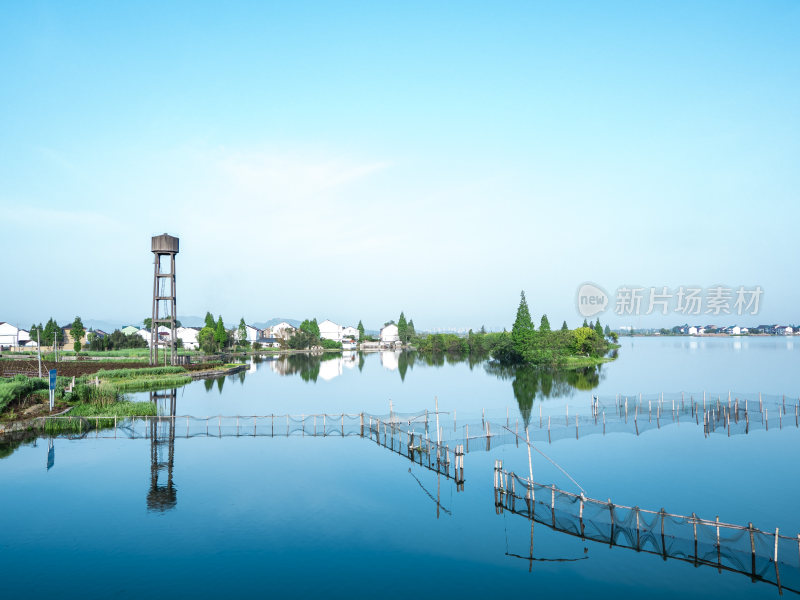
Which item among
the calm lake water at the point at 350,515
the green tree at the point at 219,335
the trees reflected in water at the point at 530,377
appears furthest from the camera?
the green tree at the point at 219,335

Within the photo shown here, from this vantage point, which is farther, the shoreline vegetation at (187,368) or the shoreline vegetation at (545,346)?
the shoreline vegetation at (545,346)

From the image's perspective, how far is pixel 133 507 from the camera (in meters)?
21.2

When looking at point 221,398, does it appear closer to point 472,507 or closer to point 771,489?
point 472,507

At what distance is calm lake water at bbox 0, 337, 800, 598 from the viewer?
51.4 ft

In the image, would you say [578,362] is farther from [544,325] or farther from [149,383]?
[149,383]

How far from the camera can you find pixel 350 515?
2069 centimetres

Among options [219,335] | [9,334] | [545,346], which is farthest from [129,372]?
[9,334]

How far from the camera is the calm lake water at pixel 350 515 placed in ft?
51.4

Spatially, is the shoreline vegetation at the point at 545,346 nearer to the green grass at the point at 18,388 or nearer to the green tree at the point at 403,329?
the green tree at the point at 403,329

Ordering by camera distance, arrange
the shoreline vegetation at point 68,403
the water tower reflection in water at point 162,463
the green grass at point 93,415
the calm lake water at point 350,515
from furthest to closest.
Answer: the shoreline vegetation at point 68,403 < the green grass at point 93,415 < the water tower reflection in water at point 162,463 < the calm lake water at point 350,515

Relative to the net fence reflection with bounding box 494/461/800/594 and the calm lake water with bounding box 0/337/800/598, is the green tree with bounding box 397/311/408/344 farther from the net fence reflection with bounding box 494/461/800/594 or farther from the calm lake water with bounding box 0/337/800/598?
the net fence reflection with bounding box 494/461/800/594

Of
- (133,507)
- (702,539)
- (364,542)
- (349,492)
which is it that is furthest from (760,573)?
(133,507)

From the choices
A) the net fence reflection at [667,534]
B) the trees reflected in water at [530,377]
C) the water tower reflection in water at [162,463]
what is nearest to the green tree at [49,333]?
the trees reflected in water at [530,377]

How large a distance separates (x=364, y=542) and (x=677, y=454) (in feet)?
62.6
